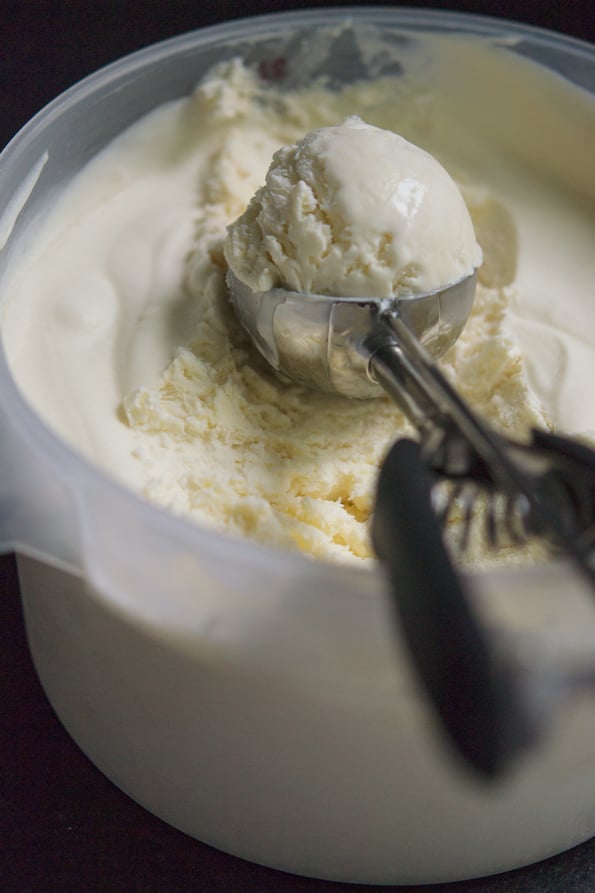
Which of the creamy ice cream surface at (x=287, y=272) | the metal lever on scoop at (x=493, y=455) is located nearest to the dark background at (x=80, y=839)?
the creamy ice cream surface at (x=287, y=272)

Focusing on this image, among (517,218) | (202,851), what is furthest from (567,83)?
(202,851)

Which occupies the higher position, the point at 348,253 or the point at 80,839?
the point at 348,253

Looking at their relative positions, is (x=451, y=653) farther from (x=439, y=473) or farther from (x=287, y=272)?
(x=287, y=272)

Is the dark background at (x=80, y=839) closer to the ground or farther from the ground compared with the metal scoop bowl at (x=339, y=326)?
closer to the ground

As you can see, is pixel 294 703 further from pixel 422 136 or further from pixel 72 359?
pixel 422 136

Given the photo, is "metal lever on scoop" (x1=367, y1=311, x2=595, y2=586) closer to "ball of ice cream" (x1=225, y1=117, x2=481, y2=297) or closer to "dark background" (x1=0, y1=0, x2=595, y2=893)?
"ball of ice cream" (x1=225, y1=117, x2=481, y2=297)

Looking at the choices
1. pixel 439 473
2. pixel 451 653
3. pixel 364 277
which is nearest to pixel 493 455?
pixel 439 473

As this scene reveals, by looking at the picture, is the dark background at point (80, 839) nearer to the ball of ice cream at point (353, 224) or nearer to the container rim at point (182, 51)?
the container rim at point (182, 51)
